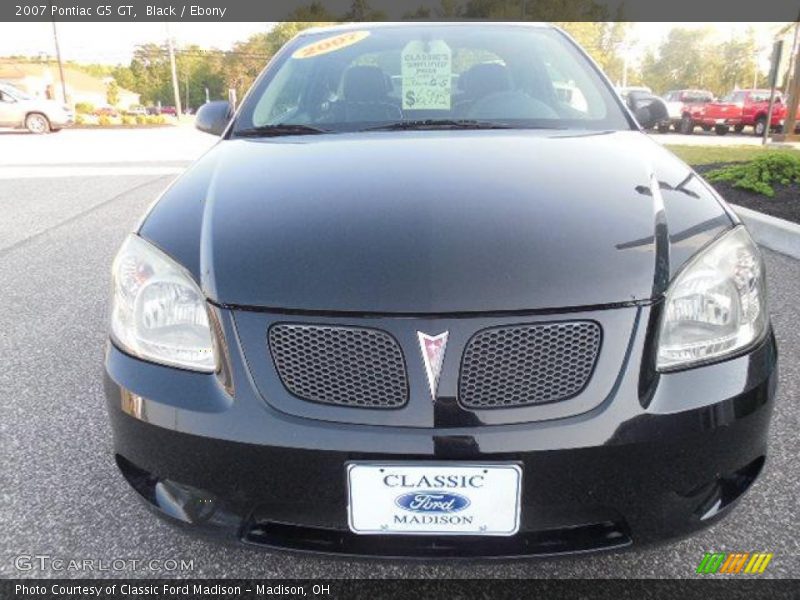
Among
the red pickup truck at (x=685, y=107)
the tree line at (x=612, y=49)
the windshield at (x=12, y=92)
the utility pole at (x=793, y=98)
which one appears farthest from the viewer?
the tree line at (x=612, y=49)

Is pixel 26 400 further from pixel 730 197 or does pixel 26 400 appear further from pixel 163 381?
pixel 730 197

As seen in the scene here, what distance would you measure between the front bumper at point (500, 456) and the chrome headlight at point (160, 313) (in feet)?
0.15

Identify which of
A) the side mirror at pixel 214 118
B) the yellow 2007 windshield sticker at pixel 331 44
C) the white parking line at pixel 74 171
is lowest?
the white parking line at pixel 74 171

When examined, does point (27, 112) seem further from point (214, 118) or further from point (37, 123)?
point (214, 118)

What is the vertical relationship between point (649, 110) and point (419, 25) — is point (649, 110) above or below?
below

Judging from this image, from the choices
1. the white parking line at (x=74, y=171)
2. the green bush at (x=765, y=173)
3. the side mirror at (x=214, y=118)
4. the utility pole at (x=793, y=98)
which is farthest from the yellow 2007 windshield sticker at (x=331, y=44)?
the utility pole at (x=793, y=98)

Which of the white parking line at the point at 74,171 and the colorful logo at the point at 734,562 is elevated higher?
the colorful logo at the point at 734,562

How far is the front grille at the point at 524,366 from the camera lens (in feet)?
4.35

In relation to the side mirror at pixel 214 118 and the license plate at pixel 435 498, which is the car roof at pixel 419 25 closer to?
the side mirror at pixel 214 118

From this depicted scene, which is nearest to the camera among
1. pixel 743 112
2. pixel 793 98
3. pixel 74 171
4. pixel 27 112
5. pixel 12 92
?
pixel 74 171

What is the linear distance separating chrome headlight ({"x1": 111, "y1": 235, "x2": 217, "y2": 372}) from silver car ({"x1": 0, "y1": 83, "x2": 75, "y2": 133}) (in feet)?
72.4

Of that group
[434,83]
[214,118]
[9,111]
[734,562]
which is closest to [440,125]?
[434,83]

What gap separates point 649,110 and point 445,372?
2125 mm

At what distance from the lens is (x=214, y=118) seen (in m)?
2.92
